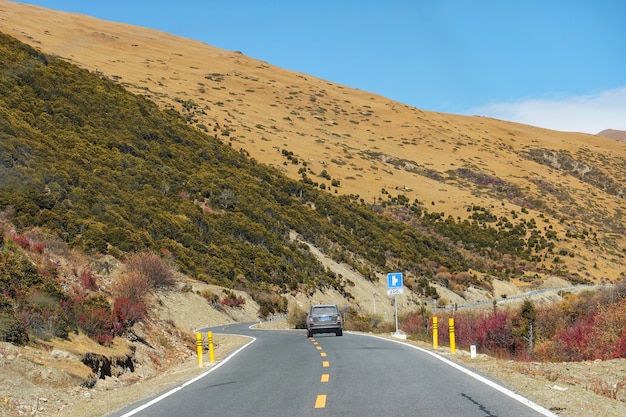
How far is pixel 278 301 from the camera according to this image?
47.8 metres

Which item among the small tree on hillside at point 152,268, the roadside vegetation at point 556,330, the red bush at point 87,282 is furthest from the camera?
the small tree on hillside at point 152,268

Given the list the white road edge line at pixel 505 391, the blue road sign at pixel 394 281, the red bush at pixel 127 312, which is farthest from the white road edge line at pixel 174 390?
the blue road sign at pixel 394 281

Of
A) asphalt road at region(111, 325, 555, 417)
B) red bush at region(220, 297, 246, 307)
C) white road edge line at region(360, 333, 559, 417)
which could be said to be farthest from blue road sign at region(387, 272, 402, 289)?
red bush at region(220, 297, 246, 307)

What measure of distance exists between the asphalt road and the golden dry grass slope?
65128 mm

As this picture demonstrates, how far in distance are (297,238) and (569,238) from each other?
39.7 metres

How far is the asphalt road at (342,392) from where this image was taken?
873cm

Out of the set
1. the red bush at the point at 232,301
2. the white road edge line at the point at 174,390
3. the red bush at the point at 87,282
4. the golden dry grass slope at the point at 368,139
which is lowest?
the white road edge line at the point at 174,390

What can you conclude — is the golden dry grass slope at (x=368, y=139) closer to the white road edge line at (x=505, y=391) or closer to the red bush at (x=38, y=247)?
the red bush at (x=38, y=247)

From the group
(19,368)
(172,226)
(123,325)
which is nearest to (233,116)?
(172,226)

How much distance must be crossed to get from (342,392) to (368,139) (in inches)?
4249

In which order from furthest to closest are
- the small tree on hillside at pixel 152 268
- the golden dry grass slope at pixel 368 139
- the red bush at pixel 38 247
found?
the golden dry grass slope at pixel 368 139 → the small tree on hillside at pixel 152 268 → the red bush at pixel 38 247

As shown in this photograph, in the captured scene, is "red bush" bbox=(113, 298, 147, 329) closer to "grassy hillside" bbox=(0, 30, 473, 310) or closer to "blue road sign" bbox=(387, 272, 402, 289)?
"blue road sign" bbox=(387, 272, 402, 289)

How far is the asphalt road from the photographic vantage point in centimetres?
873

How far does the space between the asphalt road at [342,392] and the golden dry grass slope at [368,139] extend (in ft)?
214
